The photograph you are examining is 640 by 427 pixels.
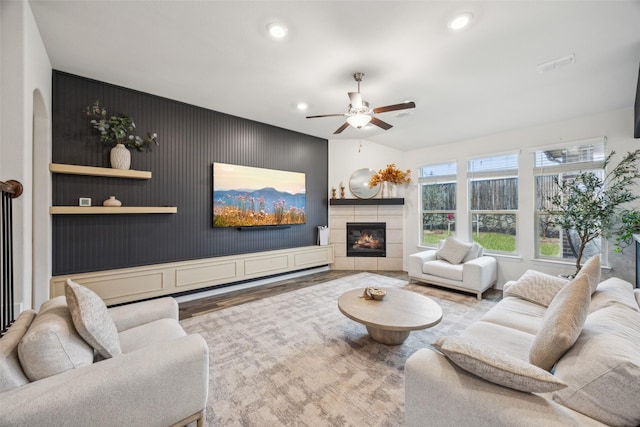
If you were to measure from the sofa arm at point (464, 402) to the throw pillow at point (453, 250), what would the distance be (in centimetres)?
347

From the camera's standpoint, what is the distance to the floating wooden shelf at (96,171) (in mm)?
2765

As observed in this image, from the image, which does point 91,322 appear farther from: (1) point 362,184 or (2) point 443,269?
(1) point 362,184

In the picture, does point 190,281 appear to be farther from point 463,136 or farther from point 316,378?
point 463,136

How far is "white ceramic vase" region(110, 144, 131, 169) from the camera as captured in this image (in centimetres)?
310

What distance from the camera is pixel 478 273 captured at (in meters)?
3.76

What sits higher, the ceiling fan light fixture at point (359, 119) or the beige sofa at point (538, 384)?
the ceiling fan light fixture at point (359, 119)

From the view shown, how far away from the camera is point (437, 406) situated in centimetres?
114

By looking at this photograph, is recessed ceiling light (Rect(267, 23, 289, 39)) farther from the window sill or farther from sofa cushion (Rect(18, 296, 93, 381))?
the window sill

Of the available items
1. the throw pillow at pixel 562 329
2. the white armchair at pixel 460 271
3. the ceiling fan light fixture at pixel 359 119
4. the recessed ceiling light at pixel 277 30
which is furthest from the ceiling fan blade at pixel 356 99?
the white armchair at pixel 460 271

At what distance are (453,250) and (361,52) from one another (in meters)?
3.46

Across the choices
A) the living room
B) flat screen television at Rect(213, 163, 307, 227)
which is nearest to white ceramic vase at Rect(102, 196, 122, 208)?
the living room

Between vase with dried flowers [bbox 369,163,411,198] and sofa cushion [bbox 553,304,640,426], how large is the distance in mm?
4088

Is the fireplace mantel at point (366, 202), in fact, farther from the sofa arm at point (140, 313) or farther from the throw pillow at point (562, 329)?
the throw pillow at point (562, 329)

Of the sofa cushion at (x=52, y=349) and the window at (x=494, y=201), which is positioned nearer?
the sofa cushion at (x=52, y=349)
